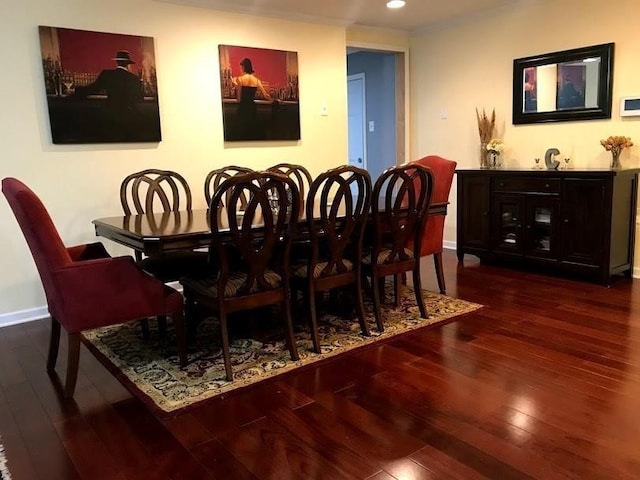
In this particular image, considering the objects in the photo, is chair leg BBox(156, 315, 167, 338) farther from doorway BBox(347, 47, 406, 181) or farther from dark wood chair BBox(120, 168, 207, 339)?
doorway BBox(347, 47, 406, 181)

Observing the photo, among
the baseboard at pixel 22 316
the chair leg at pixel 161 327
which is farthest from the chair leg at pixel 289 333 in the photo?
the baseboard at pixel 22 316

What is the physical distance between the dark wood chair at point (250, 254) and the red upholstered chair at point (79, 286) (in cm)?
22

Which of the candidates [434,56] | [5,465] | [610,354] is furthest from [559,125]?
[5,465]

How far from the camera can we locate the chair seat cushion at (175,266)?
9.80 feet

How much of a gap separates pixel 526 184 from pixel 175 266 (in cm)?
292

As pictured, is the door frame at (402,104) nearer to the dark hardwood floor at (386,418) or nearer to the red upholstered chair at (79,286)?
the dark hardwood floor at (386,418)

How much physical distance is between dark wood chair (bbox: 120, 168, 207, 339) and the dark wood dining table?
0.07 meters

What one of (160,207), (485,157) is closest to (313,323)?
(160,207)

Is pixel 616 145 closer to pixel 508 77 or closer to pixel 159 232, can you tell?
pixel 508 77

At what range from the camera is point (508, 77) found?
4.88 meters

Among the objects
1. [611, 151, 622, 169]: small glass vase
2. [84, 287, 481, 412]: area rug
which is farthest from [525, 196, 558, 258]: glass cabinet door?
[84, 287, 481, 412]: area rug

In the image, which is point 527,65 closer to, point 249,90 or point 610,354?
point 249,90

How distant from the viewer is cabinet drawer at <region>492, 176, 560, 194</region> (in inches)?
164

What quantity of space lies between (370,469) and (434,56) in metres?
4.73
